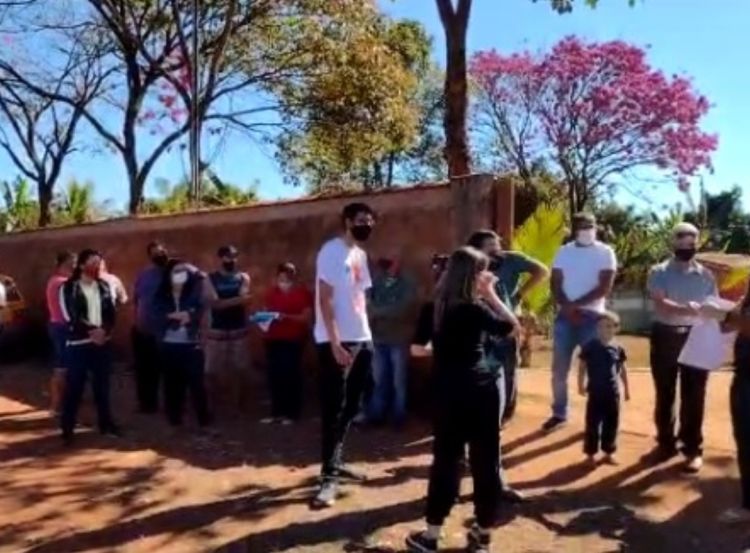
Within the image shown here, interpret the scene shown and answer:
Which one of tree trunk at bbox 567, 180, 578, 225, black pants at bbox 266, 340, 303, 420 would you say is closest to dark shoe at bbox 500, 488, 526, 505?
black pants at bbox 266, 340, 303, 420

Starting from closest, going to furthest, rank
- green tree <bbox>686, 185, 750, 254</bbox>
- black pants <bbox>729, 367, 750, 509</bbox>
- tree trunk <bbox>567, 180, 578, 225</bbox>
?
black pants <bbox>729, 367, 750, 509</bbox>, tree trunk <bbox>567, 180, 578, 225</bbox>, green tree <bbox>686, 185, 750, 254</bbox>

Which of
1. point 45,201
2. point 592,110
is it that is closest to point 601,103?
point 592,110

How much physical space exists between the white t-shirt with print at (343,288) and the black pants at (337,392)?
0.27 ft

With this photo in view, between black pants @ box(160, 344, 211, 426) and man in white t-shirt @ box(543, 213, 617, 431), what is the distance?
10.2ft

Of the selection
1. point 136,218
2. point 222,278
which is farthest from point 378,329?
point 136,218

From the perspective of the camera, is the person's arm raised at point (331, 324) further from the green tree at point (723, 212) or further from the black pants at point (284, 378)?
the green tree at point (723, 212)

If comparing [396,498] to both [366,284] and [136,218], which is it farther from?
[136,218]

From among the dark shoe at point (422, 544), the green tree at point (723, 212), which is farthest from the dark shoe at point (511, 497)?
the green tree at point (723, 212)

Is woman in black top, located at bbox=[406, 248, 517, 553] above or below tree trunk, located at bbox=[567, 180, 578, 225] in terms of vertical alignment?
below

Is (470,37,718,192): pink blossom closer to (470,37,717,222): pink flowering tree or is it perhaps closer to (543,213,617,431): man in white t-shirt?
(470,37,717,222): pink flowering tree

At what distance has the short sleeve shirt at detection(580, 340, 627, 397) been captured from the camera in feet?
23.6

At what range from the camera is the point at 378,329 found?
855 cm

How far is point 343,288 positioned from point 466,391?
1.26m

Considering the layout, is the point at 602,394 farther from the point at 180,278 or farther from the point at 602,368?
the point at 180,278
